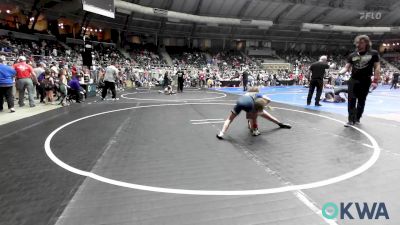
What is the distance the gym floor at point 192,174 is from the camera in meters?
2.81

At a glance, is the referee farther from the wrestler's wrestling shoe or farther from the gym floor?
the wrestler's wrestling shoe

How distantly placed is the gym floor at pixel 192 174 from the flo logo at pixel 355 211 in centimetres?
6

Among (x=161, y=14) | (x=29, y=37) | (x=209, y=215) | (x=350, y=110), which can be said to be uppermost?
(x=161, y=14)

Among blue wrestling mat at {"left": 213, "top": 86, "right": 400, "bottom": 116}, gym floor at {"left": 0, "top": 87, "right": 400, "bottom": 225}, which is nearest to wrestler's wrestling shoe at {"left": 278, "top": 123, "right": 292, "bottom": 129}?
gym floor at {"left": 0, "top": 87, "right": 400, "bottom": 225}

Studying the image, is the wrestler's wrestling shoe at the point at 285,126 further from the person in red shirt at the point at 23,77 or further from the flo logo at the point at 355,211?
the person in red shirt at the point at 23,77

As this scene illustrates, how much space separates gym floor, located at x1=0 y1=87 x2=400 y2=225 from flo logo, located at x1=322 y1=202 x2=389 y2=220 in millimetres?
60

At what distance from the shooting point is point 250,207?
2.93m

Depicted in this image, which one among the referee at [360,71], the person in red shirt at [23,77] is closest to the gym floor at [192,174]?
the referee at [360,71]

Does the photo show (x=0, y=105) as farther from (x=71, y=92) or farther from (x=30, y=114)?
(x=71, y=92)

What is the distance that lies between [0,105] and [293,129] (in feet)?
29.7

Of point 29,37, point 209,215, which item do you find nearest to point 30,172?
point 209,215

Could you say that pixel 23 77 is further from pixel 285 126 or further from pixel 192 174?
pixel 192 174

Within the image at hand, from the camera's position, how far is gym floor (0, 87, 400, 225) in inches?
111

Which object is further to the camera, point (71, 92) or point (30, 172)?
point (71, 92)
